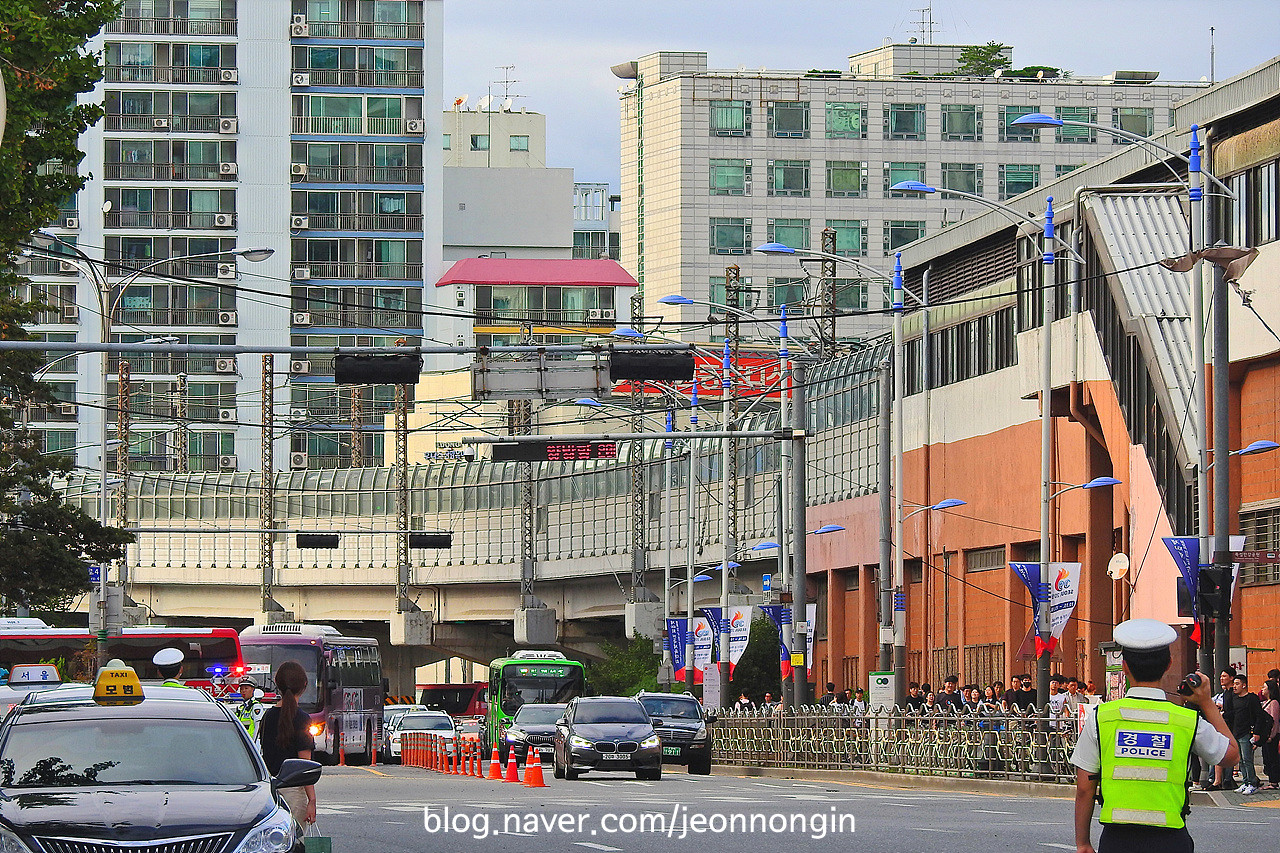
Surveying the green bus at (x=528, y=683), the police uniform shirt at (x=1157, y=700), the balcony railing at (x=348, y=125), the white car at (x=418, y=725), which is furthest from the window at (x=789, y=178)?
the police uniform shirt at (x=1157, y=700)

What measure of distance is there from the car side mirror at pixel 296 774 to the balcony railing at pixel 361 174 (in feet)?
344

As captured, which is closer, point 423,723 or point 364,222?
point 423,723

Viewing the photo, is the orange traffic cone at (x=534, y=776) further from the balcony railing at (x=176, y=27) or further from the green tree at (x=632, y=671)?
the balcony railing at (x=176, y=27)

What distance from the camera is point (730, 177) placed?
397 feet

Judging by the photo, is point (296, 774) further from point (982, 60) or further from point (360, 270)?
point (982, 60)

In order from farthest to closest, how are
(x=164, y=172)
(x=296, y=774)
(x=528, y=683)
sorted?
(x=164, y=172)
(x=528, y=683)
(x=296, y=774)

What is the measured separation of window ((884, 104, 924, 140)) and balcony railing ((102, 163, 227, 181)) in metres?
34.9

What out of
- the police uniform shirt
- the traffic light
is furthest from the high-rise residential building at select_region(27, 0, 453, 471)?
the police uniform shirt

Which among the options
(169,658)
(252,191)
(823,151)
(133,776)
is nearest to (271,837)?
(133,776)

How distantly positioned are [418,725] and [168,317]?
197 feet

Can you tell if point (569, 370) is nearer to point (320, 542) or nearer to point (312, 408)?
point (320, 542)

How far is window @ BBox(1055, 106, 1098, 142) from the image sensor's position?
120m

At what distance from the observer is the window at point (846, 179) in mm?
121750

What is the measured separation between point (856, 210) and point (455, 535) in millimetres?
35868
